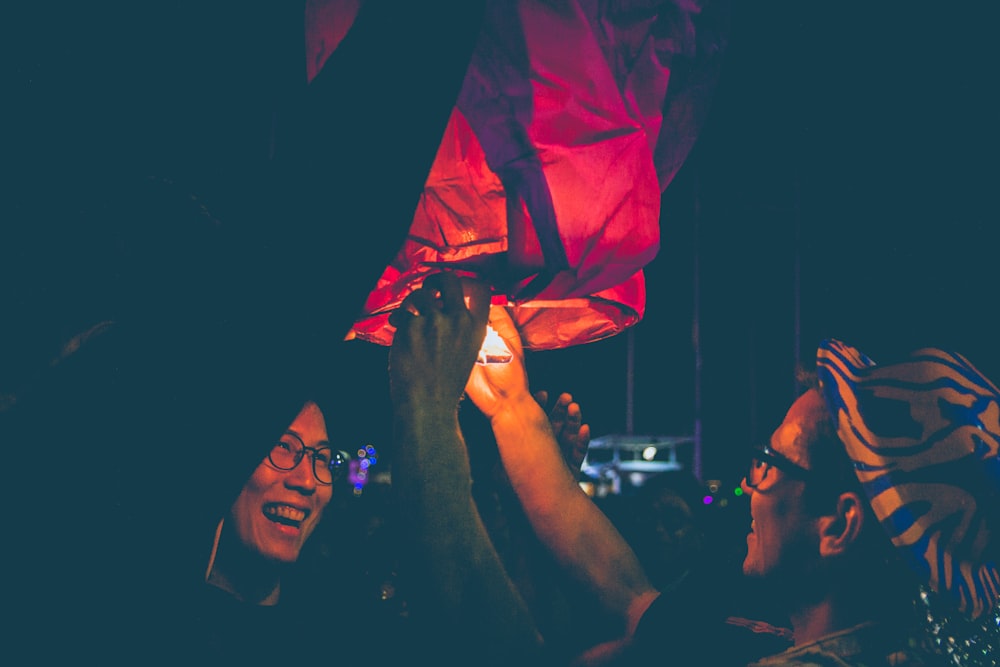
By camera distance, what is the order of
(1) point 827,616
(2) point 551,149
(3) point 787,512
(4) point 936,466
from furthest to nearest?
1. (3) point 787,512
2. (1) point 827,616
3. (4) point 936,466
4. (2) point 551,149

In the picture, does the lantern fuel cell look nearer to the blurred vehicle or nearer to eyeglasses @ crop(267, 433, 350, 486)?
eyeglasses @ crop(267, 433, 350, 486)

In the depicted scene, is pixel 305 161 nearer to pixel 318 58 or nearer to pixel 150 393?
pixel 318 58

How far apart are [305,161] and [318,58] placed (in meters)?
0.29

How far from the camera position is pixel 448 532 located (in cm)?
165

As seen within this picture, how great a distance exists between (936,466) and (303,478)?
1.83 meters

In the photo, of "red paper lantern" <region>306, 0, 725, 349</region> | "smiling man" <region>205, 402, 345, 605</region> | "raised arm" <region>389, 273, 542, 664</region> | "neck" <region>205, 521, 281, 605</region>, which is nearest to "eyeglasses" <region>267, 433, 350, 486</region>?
"smiling man" <region>205, 402, 345, 605</region>

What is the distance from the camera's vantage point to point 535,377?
5477 millimetres

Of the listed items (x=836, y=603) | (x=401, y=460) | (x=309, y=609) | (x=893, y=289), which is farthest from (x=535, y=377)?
(x=401, y=460)

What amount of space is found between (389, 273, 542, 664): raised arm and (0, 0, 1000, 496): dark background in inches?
10.3

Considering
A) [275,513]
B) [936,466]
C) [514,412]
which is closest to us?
[936,466]

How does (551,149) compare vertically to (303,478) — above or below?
above

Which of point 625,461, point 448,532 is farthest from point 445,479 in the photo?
A: point 625,461

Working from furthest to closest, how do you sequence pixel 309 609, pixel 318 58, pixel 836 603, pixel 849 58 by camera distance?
1. pixel 849 58
2. pixel 309 609
3. pixel 836 603
4. pixel 318 58

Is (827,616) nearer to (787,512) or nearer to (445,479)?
(787,512)
